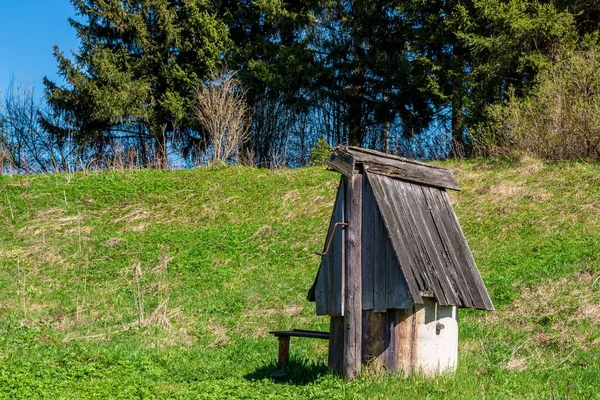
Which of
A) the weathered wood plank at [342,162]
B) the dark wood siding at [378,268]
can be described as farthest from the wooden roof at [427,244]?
the weathered wood plank at [342,162]

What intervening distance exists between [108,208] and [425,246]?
1584cm

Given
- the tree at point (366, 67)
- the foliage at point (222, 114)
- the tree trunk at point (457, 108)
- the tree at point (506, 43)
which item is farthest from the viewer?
the tree at point (366, 67)

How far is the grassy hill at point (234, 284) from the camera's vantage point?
8.99 meters

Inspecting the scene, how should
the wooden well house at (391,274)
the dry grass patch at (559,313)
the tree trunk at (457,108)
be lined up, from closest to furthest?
1. the wooden well house at (391,274)
2. the dry grass patch at (559,313)
3. the tree trunk at (457,108)

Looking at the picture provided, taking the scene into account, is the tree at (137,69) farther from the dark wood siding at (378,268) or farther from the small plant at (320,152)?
the dark wood siding at (378,268)

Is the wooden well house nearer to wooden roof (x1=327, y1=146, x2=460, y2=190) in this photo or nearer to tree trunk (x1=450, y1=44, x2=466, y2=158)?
wooden roof (x1=327, y1=146, x2=460, y2=190)

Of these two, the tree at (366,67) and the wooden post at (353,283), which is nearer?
the wooden post at (353,283)

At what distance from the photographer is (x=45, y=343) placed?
1176 cm

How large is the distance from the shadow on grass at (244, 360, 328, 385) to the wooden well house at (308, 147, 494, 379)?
0.45 metres

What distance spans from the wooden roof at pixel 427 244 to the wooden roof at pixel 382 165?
95 mm

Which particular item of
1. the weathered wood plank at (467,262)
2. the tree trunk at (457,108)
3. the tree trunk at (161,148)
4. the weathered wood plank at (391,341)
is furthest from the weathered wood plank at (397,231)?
the tree trunk at (161,148)

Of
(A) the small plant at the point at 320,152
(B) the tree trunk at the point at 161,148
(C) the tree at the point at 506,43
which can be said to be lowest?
(A) the small plant at the point at 320,152

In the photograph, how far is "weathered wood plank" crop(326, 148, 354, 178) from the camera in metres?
8.78

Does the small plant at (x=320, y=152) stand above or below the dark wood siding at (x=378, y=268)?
above
